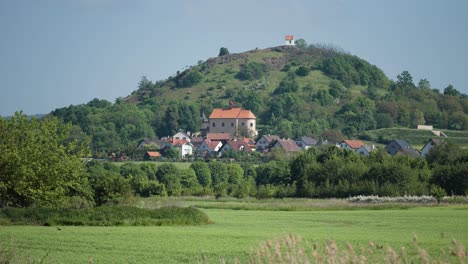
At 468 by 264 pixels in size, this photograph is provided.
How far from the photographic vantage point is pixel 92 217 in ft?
133

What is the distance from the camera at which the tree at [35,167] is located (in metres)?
Answer: 47.3

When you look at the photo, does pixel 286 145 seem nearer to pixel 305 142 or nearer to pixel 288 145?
pixel 288 145

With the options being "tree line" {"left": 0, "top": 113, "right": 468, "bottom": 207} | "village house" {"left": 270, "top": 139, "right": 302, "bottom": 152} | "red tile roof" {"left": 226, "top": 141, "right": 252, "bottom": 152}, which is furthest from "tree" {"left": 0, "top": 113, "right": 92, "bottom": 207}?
"red tile roof" {"left": 226, "top": 141, "right": 252, "bottom": 152}

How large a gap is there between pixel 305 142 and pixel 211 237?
151 metres

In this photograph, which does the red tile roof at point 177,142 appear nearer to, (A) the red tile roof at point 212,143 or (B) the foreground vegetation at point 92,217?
(A) the red tile roof at point 212,143

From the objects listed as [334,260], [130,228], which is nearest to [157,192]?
[130,228]

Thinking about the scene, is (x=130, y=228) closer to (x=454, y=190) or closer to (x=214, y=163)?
(x=454, y=190)

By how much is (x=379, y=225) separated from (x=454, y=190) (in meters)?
34.8

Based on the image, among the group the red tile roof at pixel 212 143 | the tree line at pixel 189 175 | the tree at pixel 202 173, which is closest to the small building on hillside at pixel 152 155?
the red tile roof at pixel 212 143

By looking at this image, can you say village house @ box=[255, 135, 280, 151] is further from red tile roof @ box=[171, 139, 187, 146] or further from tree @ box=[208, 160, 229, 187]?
tree @ box=[208, 160, 229, 187]

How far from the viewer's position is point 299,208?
2346 inches

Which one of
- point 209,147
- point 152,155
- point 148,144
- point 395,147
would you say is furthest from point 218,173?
point 209,147

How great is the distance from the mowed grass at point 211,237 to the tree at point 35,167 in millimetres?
9807

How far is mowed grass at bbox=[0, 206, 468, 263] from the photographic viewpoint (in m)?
26.5
